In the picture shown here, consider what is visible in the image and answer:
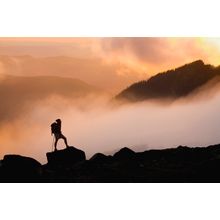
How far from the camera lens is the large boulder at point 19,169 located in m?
7.48

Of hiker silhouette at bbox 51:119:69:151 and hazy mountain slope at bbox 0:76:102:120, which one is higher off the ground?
hazy mountain slope at bbox 0:76:102:120

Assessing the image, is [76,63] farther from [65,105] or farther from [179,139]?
[179,139]

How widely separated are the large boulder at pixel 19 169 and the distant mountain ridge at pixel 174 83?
131 cm

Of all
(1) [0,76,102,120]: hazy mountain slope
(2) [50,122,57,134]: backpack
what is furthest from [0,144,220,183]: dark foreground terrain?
(1) [0,76,102,120]: hazy mountain slope

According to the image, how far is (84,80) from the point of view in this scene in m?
7.55

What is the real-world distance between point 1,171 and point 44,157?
540 millimetres

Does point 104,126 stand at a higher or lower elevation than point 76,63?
lower

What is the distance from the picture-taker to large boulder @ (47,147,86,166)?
24.6 feet

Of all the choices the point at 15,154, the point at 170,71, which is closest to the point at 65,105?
the point at 15,154

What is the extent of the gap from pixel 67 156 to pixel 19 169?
1.95 feet

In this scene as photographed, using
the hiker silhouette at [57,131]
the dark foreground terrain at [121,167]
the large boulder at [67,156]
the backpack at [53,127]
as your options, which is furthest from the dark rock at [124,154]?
the backpack at [53,127]

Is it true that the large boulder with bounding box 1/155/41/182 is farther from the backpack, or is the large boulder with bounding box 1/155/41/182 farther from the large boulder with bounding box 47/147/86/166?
the backpack

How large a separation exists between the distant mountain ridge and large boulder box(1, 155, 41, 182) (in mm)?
1315

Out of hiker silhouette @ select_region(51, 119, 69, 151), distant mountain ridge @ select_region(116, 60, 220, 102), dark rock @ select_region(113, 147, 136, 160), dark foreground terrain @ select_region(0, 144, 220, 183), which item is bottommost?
dark foreground terrain @ select_region(0, 144, 220, 183)
